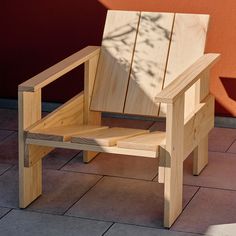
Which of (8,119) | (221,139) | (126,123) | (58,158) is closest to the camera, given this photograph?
(58,158)

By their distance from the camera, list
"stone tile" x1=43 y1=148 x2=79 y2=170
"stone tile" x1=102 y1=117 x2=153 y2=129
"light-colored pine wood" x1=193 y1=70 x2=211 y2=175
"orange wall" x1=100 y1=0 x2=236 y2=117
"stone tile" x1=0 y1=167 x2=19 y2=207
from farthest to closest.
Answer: "stone tile" x1=102 y1=117 x2=153 y2=129, "orange wall" x1=100 y1=0 x2=236 y2=117, "stone tile" x1=43 y1=148 x2=79 y2=170, "light-colored pine wood" x1=193 y1=70 x2=211 y2=175, "stone tile" x1=0 y1=167 x2=19 y2=207

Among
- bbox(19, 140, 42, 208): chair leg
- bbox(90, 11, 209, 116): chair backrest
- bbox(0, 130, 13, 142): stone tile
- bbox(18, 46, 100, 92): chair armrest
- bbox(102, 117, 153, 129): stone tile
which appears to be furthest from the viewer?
bbox(102, 117, 153, 129): stone tile

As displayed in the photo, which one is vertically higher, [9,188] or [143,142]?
[143,142]

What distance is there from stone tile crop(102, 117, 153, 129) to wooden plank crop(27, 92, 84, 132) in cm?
94

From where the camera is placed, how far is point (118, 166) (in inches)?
190

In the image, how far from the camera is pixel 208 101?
457cm

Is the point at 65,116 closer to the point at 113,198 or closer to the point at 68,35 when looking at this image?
the point at 113,198

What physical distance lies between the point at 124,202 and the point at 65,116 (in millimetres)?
593

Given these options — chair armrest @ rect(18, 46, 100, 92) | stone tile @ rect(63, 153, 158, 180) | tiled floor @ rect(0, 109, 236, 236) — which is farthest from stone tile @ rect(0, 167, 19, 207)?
chair armrest @ rect(18, 46, 100, 92)

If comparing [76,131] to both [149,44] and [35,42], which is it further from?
[35,42]

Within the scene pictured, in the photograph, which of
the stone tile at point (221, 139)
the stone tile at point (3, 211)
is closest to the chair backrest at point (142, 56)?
the stone tile at point (221, 139)

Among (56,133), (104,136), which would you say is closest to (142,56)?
(104,136)

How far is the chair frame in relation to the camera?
12.8 ft

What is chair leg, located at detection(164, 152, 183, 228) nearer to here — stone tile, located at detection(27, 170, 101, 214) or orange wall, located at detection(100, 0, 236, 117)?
stone tile, located at detection(27, 170, 101, 214)
